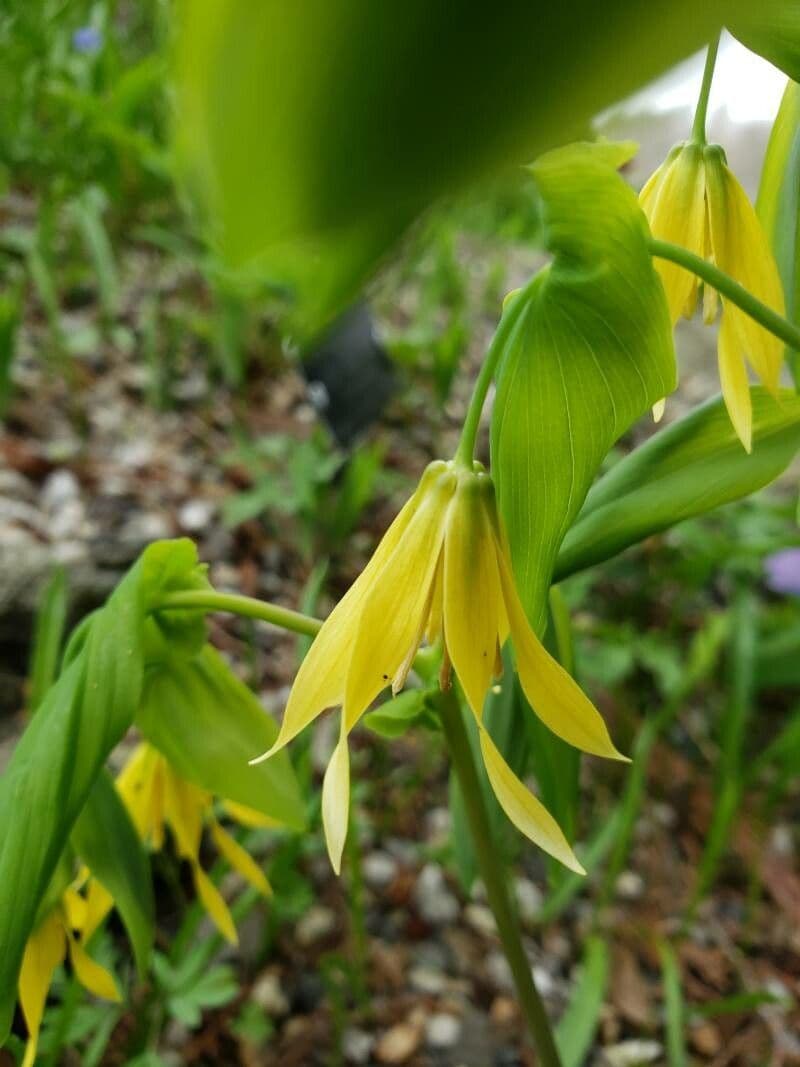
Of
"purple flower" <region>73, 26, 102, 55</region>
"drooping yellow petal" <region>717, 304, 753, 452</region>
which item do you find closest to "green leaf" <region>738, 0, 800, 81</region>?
"drooping yellow petal" <region>717, 304, 753, 452</region>

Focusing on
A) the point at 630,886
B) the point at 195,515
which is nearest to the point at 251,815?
the point at 630,886

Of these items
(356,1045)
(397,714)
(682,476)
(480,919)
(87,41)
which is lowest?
(356,1045)

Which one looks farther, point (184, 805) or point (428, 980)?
point (428, 980)

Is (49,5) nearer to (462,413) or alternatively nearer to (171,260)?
(171,260)

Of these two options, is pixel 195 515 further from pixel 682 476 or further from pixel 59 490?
pixel 682 476

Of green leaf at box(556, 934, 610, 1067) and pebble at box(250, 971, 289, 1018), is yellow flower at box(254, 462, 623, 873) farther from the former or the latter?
pebble at box(250, 971, 289, 1018)

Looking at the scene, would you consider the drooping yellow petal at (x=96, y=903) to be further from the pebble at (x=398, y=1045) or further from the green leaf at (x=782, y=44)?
the green leaf at (x=782, y=44)

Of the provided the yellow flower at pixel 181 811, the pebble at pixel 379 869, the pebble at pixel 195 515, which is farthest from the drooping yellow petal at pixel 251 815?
the pebble at pixel 195 515
